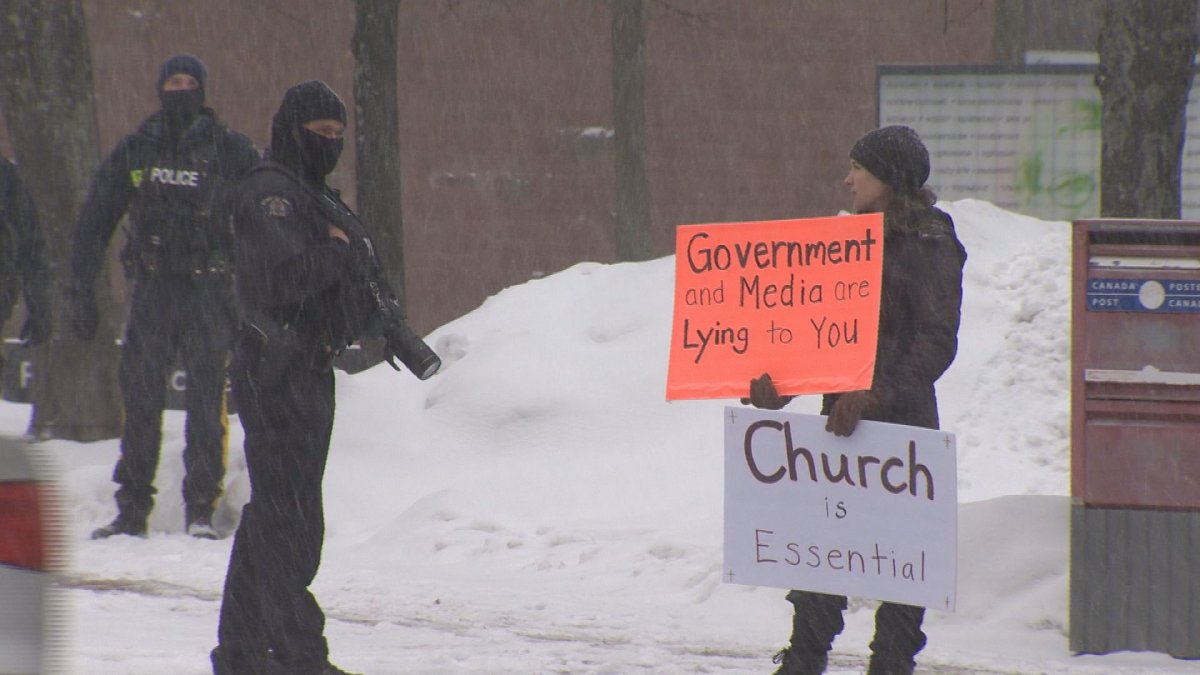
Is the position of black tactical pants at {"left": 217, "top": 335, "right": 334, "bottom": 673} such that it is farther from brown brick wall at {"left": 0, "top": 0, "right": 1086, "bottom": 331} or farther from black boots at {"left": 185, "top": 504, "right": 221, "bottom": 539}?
brown brick wall at {"left": 0, "top": 0, "right": 1086, "bottom": 331}

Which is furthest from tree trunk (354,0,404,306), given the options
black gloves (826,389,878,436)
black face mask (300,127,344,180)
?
black gloves (826,389,878,436)

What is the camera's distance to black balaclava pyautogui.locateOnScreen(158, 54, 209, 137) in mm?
8070

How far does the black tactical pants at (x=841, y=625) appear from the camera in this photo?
5.08m

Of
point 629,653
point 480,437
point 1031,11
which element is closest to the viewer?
point 629,653

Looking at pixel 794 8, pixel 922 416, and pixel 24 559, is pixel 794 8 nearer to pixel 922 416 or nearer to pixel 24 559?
pixel 922 416

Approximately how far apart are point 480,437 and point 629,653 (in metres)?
3.97

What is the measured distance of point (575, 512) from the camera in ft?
29.0

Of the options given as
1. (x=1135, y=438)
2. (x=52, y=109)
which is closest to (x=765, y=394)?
(x=1135, y=438)

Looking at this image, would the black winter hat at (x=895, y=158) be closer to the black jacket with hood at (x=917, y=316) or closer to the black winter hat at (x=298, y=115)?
the black jacket with hood at (x=917, y=316)

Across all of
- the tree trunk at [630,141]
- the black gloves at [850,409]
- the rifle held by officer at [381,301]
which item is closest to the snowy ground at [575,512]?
the rifle held by officer at [381,301]

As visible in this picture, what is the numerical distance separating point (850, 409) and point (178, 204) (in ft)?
14.0

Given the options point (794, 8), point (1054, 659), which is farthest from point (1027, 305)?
point (794, 8)

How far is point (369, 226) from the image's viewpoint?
13094 mm

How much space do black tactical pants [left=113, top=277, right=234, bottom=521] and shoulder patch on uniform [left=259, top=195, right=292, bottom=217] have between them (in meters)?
3.35
